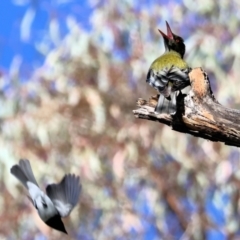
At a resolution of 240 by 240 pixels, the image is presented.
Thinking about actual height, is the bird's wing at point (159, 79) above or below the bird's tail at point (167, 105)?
above

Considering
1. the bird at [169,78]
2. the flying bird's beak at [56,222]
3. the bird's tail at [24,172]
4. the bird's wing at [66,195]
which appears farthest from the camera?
the bird's tail at [24,172]

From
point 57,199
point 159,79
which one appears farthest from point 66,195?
point 159,79

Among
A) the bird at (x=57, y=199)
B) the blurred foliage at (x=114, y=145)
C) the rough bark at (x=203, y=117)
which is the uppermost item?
the blurred foliage at (x=114, y=145)

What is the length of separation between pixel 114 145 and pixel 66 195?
6.20 ft

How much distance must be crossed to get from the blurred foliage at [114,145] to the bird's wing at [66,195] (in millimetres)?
1572

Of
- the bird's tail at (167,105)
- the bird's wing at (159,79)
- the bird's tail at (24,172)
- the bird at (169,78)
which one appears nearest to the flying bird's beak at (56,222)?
the bird's tail at (24,172)

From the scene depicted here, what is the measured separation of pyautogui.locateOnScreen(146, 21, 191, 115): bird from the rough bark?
34 mm

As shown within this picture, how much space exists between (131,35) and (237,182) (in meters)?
1.71

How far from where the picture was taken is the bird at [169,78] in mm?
2893

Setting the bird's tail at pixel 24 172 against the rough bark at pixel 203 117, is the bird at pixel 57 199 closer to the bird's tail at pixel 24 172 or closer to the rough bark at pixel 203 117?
the bird's tail at pixel 24 172

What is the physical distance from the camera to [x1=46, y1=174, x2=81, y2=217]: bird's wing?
448 cm

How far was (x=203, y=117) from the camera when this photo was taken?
2762 millimetres

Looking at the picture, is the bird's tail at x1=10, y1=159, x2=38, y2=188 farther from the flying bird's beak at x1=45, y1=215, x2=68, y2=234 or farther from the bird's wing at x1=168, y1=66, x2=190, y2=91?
the bird's wing at x1=168, y1=66, x2=190, y2=91

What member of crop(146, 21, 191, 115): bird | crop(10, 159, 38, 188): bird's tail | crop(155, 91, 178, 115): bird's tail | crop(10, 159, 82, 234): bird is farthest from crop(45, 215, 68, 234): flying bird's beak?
crop(155, 91, 178, 115): bird's tail
